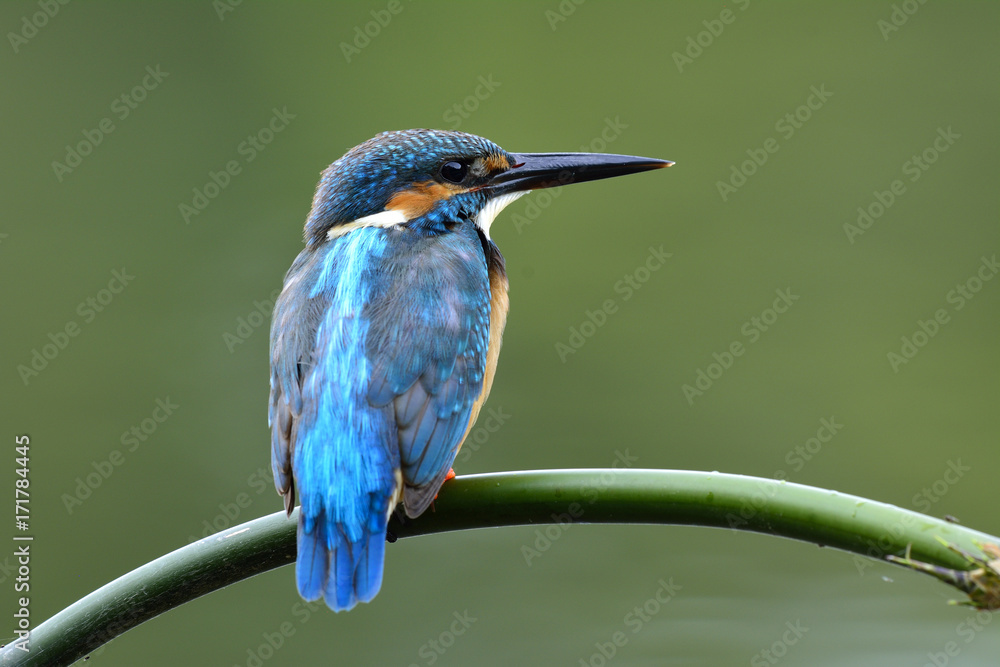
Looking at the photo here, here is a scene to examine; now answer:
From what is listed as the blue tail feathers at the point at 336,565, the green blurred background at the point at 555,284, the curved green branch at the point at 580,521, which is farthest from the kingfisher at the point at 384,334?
the green blurred background at the point at 555,284

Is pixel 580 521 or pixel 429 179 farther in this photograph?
pixel 429 179

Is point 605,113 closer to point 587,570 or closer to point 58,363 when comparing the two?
point 587,570

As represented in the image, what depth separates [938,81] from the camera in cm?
512

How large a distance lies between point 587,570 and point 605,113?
2.06 m

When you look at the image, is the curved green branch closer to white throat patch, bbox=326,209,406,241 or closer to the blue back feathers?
the blue back feathers

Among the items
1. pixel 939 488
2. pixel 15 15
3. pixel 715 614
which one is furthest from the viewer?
pixel 15 15

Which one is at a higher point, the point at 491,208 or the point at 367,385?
the point at 491,208

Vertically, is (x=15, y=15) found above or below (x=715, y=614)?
below

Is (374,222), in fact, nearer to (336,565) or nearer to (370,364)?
(370,364)

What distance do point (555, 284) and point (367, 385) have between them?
2863mm

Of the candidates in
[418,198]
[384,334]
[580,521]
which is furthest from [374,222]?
[580,521]

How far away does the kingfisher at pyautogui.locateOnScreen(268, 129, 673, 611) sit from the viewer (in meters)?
1.70

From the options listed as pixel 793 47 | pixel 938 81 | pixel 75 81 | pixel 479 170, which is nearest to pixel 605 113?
pixel 793 47

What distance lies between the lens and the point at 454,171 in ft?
7.85
